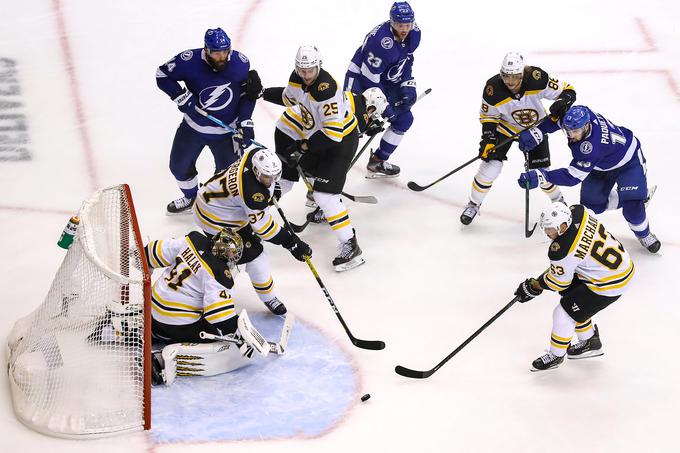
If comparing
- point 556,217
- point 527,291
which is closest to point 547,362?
point 527,291

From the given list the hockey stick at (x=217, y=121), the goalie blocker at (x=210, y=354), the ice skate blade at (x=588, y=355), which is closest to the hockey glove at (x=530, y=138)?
the ice skate blade at (x=588, y=355)

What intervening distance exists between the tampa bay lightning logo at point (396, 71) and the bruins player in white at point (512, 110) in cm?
61

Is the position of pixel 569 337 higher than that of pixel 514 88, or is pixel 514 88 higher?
pixel 514 88

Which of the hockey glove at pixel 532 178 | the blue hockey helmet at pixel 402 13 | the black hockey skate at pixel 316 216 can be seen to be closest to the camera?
the hockey glove at pixel 532 178

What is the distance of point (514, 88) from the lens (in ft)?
16.4

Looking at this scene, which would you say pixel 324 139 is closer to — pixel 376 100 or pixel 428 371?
pixel 376 100

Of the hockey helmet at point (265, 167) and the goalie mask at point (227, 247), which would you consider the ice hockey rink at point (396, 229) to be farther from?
the hockey helmet at point (265, 167)

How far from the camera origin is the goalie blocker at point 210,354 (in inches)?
159

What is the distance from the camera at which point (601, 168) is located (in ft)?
16.2

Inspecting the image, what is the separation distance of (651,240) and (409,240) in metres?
1.26

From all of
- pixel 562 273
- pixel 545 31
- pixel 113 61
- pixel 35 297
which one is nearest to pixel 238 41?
pixel 113 61

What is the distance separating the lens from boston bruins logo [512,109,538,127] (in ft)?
16.8

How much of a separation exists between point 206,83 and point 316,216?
954mm

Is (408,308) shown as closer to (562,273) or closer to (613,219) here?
(562,273)
